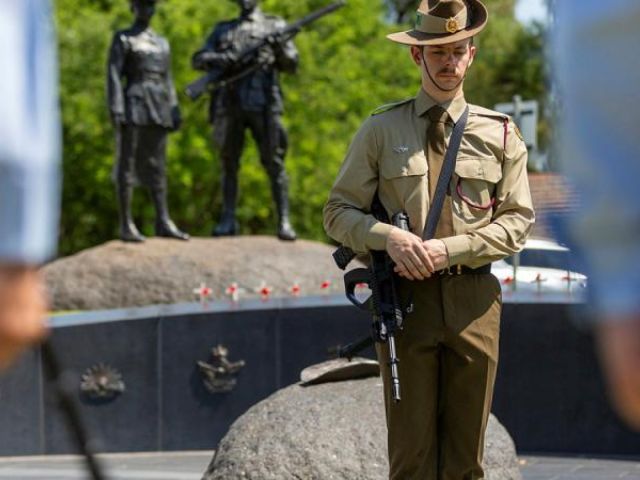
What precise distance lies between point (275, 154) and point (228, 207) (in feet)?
2.65

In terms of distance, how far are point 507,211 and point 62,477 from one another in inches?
192

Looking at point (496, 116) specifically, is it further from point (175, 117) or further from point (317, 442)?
point (175, 117)

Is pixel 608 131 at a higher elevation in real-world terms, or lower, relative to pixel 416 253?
higher

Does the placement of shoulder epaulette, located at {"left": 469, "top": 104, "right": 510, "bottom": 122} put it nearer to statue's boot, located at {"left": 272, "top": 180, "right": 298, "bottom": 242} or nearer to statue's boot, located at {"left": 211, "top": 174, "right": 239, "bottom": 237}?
statue's boot, located at {"left": 272, "top": 180, "right": 298, "bottom": 242}

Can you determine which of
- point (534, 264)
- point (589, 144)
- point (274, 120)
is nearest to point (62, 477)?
point (534, 264)

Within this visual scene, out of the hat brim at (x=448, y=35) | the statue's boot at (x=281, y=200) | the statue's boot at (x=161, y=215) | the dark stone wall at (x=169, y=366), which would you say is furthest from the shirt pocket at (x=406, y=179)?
the statue's boot at (x=161, y=215)

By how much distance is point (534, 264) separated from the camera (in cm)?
1399

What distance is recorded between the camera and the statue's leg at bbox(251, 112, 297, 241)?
15648 mm

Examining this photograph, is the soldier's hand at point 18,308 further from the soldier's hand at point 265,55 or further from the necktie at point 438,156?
the soldier's hand at point 265,55

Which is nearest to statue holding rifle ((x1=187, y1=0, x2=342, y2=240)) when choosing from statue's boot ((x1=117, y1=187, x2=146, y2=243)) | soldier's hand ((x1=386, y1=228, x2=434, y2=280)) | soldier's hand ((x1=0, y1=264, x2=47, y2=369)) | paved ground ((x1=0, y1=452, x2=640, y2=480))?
statue's boot ((x1=117, y1=187, x2=146, y2=243))

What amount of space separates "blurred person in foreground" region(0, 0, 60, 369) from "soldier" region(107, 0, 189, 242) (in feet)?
43.2

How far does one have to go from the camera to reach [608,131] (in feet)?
5.61

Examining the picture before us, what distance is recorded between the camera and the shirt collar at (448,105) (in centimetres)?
506

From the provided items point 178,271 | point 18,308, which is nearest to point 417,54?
point 18,308
